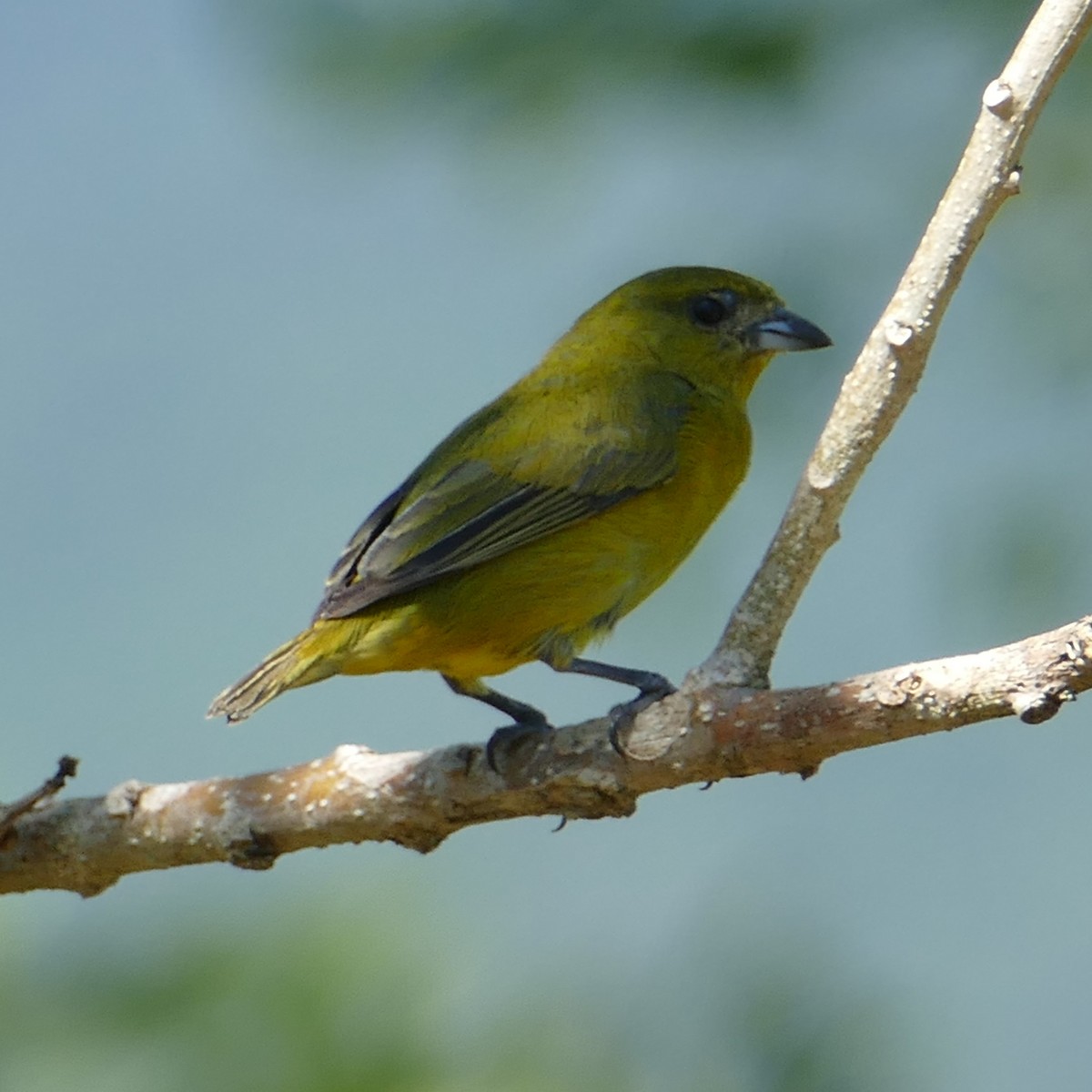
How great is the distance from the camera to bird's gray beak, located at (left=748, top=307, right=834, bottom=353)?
425cm

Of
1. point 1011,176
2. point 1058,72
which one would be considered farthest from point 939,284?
point 1058,72

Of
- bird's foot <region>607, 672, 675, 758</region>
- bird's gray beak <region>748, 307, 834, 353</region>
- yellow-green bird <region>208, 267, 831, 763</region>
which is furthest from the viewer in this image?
bird's gray beak <region>748, 307, 834, 353</region>

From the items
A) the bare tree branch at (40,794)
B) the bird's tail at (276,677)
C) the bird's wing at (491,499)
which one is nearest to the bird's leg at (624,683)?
the bird's wing at (491,499)

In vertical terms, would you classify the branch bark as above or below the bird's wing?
below

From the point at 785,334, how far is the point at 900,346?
1.64 meters

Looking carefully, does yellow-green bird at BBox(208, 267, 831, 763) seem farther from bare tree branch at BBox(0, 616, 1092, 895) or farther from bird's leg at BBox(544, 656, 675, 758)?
bare tree branch at BBox(0, 616, 1092, 895)

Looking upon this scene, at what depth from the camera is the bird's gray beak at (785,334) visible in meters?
4.25

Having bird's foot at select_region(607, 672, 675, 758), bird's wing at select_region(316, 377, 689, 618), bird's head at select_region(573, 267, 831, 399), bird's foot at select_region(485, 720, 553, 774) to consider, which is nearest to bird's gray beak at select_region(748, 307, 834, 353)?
bird's head at select_region(573, 267, 831, 399)

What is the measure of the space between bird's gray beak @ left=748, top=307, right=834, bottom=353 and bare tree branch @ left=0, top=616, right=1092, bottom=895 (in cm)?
166

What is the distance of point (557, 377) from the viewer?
14.1 feet

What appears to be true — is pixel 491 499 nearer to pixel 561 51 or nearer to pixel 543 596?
pixel 543 596

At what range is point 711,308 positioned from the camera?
4402 mm

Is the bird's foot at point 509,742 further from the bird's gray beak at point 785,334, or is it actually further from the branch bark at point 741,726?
the bird's gray beak at point 785,334

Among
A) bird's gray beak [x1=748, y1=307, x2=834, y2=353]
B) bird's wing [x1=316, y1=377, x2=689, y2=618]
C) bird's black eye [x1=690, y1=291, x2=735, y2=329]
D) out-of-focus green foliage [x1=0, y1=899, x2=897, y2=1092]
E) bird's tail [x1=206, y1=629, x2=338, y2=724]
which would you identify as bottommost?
out-of-focus green foliage [x1=0, y1=899, x2=897, y2=1092]
